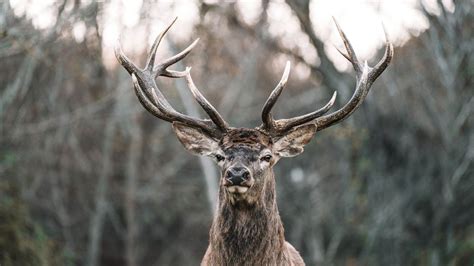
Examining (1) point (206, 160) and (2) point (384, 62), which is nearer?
(2) point (384, 62)

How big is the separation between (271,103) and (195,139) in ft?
2.77

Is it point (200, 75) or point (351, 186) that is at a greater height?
point (200, 75)

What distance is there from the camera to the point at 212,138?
27.7ft

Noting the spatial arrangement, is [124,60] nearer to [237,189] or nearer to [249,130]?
[249,130]

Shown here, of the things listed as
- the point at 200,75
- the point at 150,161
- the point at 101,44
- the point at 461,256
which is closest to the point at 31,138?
the point at 101,44

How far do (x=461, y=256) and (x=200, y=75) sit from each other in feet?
31.9

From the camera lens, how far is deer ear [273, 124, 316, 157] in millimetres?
8469

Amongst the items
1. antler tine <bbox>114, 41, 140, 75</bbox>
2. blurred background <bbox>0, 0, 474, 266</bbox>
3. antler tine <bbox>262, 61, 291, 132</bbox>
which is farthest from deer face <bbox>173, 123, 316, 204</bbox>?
blurred background <bbox>0, 0, 474, 266</bbox>

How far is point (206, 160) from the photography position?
18516 mm

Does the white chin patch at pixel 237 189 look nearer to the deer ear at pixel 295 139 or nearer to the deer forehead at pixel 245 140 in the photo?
the deer forehead at pixel 245 140

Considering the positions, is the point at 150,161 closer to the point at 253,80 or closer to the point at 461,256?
the point at 253,80

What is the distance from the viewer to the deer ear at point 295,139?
8469 mm

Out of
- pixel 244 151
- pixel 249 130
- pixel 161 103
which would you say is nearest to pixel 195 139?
pixel 161 103

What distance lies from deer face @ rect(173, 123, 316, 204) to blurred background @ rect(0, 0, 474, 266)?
5.35 meters
